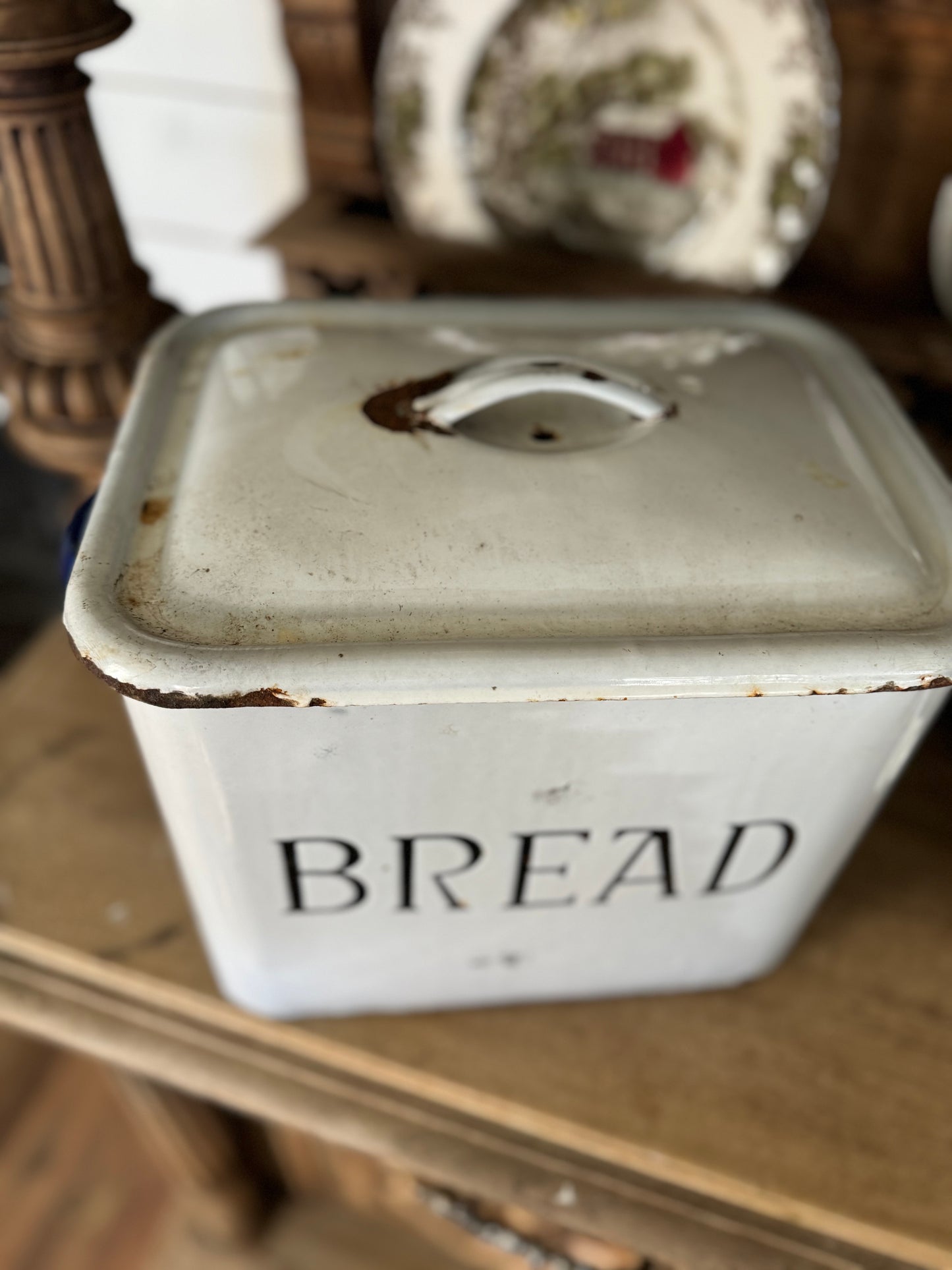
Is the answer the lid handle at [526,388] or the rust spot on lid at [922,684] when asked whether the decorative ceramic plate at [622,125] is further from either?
the rust spot on lid at [922,684]

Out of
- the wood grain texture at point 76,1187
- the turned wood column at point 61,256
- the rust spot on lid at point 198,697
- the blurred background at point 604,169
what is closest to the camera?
the rust spot on lid at point 198,697

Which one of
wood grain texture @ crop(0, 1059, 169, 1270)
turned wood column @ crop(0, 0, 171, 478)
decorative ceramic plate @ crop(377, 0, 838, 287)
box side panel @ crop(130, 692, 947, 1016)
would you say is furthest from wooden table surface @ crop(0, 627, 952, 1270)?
wood grain texture @ crop(0, 1059, 169, 1270)

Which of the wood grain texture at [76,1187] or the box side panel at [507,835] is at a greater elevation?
the box side panel at [507,835]

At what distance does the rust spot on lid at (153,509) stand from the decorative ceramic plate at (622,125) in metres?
0.40

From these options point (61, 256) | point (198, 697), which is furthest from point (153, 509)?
point (61, 256)

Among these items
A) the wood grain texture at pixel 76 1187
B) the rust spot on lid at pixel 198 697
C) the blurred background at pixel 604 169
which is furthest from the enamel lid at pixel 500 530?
the wood grain texture at pixel 76 1187

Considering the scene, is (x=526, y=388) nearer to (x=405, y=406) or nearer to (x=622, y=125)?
(x=405, y=406)

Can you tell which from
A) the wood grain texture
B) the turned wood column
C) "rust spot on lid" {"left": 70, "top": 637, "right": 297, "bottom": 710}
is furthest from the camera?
the wood grain texture

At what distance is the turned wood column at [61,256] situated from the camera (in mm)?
435

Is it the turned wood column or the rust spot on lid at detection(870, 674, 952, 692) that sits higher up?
the turned wood column

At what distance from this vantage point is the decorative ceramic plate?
1.91ft

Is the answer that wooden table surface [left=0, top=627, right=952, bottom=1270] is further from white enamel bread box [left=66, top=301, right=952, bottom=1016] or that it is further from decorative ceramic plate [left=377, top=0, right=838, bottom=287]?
decorative ceramic plate [left=377, top=0, right=838, bottom=287]

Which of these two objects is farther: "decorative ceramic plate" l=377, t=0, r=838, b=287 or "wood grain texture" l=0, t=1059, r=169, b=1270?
"wood grain texture" l=0, t=1059, r=169, b=1270

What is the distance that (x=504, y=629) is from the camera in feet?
1.11
